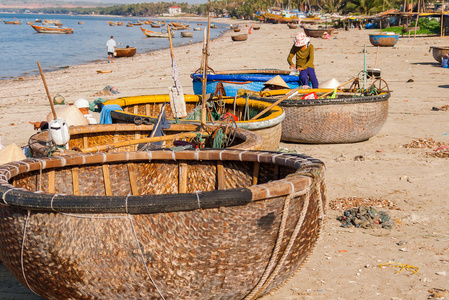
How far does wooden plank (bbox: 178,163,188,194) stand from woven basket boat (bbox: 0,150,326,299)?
4.91 ft

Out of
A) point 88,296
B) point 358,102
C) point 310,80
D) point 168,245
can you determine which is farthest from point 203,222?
point 310,80

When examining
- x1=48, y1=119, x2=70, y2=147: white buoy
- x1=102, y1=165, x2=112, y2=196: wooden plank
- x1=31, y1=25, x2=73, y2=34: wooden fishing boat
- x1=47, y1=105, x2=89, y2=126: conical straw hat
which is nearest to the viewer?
x1=102, y1=165, x2=112, y2=196: wooden plank

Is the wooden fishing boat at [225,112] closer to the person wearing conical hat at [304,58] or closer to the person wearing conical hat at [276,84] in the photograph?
the person wearing conical hat at [276,84]

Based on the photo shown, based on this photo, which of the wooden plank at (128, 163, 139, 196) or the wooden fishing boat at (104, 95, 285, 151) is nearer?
the wooden plank at (128, 163, 139, 196)

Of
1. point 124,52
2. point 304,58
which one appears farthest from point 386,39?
point 304,58

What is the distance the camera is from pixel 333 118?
27.3 ft

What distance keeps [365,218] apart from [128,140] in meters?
2.91

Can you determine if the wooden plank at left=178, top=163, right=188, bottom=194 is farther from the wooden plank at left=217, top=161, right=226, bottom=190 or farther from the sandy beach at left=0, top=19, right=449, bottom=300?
the sandy beach at left=0, top=19, right=449, bottom=300

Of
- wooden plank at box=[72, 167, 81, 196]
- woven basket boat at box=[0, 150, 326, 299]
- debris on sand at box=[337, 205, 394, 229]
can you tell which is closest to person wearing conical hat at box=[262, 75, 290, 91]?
debris on sand at box=[337, 205, 394, 229]

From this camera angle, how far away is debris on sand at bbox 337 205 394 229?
201 inches

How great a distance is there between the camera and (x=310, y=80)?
10.9 meters

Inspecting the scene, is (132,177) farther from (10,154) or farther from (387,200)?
(387,200)

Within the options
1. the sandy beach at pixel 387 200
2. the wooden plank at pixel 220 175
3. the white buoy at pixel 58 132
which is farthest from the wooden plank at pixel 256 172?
the white buoy at pixel 58 132

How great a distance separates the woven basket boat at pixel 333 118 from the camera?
8203 millimetres
